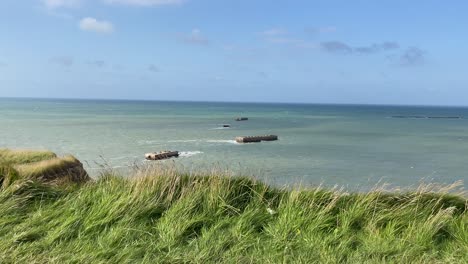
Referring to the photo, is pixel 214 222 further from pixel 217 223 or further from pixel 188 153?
pixel 188 153

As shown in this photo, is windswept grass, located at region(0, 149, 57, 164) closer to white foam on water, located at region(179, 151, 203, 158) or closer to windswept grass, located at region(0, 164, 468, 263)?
windswept grass, located at region(0, 164, 468, 263)

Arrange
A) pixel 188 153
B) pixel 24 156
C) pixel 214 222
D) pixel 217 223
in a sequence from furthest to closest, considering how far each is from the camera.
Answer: pixel 188 153
pixel 24 156
pixel 214 222
pixel 217 223

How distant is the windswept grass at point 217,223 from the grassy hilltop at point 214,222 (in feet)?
0.05

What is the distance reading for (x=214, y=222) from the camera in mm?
5914

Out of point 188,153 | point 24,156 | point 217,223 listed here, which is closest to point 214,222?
point 217,223

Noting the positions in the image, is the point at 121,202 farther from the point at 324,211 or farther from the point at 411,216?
the point at 411,216

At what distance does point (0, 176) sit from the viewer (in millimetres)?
6977

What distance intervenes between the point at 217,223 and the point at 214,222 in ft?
0.37

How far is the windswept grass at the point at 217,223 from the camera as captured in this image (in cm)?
481

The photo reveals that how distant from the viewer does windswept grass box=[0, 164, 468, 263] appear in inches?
189

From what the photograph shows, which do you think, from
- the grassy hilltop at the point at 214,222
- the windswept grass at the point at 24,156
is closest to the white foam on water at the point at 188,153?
the windswept grass at the point at 24,156

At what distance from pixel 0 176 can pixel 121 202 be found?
99.6 inches

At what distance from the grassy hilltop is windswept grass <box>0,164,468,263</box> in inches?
0.6

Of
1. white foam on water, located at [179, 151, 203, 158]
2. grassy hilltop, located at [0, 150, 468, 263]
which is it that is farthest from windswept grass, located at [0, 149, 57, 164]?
white foam on water, located at [179, 151, 203, 158]
